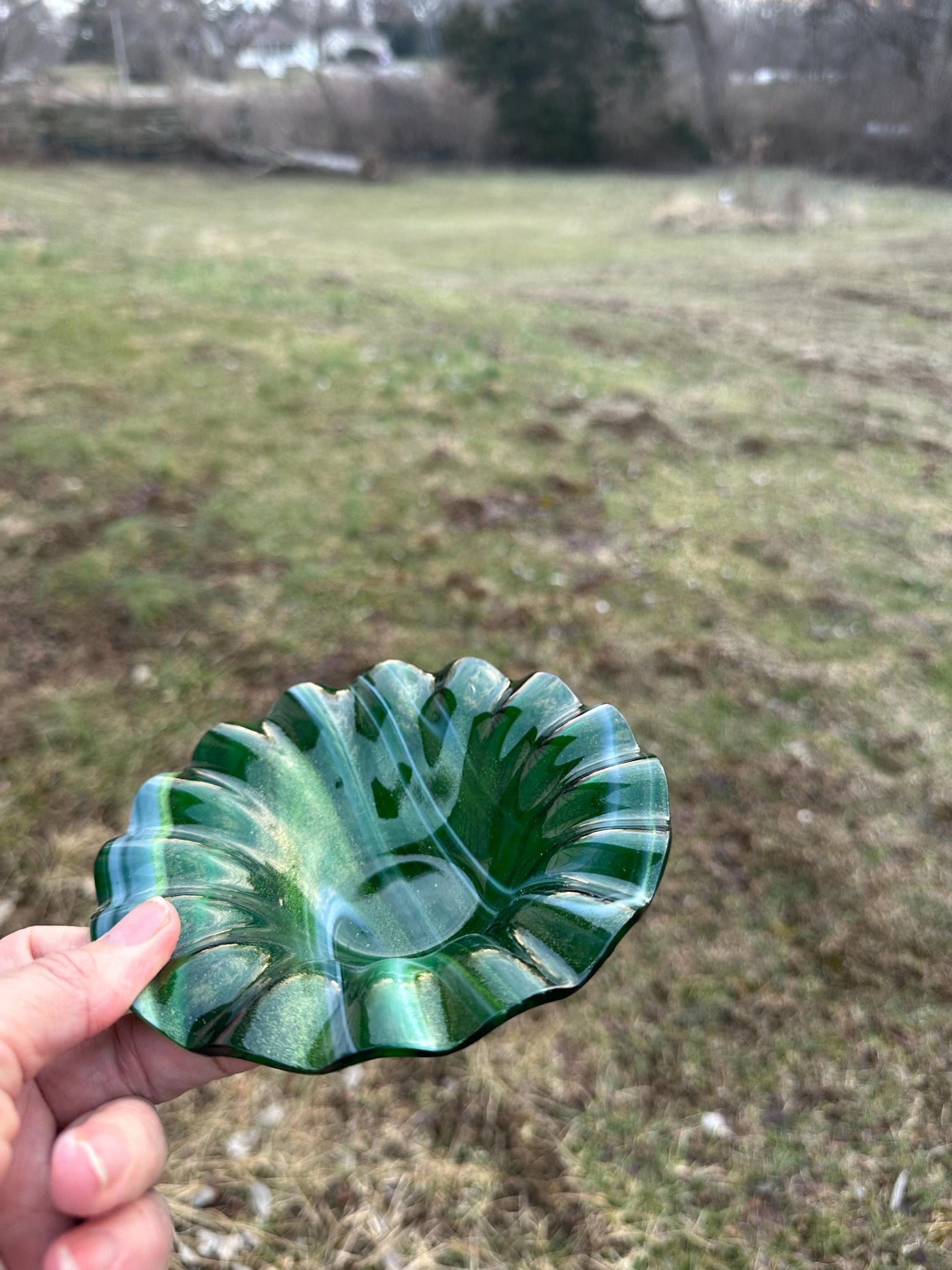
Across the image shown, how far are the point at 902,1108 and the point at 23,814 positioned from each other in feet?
8.85

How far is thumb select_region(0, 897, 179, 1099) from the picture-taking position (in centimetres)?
107

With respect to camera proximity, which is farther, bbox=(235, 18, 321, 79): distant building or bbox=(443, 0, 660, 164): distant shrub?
bbox=(235, 18, 321, 79): distant building

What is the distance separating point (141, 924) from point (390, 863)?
1.77 feet

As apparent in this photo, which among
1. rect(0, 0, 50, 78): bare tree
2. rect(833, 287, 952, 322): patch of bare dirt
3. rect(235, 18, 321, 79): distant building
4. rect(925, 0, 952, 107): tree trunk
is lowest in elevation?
rect(833, 287, 952, 322): patch of bare dirt

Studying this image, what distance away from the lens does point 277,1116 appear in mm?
2057

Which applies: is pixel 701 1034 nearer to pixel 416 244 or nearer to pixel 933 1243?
pixel 933 1243

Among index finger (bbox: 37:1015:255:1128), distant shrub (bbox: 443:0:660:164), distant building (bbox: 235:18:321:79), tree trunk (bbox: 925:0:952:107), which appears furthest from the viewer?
distant building (bbox: 235:18:321:79)

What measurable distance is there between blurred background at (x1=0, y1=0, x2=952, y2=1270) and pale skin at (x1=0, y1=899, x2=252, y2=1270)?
865 mm

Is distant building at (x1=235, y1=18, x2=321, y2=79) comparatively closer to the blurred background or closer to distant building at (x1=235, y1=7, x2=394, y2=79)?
distant building at (x1=235, y1=7, x2=394, y2=79)

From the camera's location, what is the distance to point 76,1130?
1056mm

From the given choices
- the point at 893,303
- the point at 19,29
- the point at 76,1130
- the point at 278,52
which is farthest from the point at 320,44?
the point at 76,1130

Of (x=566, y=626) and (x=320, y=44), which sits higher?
(x=320, y=44)

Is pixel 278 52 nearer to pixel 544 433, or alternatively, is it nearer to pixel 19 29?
pixel 19 29

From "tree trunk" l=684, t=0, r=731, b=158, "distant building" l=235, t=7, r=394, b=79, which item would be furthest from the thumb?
"distant building" l=235, t=7, r=394, b=79
